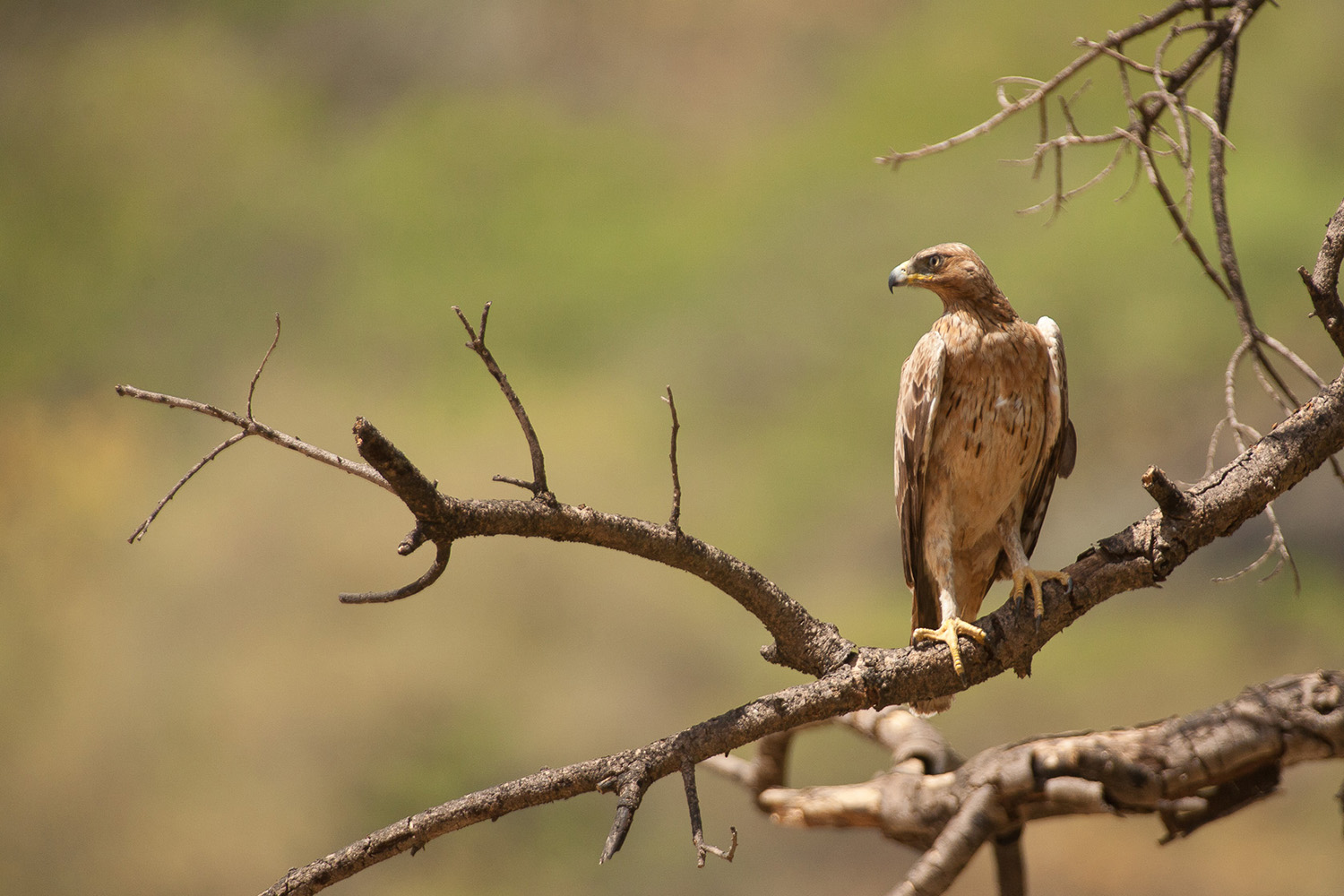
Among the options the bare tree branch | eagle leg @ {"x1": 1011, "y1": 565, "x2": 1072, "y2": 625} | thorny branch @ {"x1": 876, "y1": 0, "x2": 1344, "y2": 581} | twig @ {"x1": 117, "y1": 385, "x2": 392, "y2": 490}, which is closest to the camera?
twig @ {"x1": 117, "y1": 385, "x2": 392, "y2": 490}

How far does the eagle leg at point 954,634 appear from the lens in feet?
7.39

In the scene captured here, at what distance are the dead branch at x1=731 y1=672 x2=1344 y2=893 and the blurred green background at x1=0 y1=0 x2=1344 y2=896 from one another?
1.77 meters

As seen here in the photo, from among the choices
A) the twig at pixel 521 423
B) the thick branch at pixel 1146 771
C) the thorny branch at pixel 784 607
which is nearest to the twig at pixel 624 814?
the thorny branch at pixel 784 607

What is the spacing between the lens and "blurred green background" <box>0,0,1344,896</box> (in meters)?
4.37

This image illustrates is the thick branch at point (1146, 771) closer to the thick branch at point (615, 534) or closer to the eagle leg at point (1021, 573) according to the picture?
the eagle leg at point (1021, 573)

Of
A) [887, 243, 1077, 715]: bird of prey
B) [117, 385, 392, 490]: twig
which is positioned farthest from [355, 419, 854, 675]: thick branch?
[887, 243, 1077, 715]: bird of prey

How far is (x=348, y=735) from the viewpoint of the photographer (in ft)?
14.5

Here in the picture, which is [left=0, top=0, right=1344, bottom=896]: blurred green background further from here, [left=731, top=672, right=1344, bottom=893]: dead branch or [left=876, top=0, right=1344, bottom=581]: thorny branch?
[left=876, top=0, right=1344, bottom=581]: thorny branch

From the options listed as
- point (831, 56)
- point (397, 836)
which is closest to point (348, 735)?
point (397, 836)

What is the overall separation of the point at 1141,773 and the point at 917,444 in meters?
0.97

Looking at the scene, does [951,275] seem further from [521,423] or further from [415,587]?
[415,587]

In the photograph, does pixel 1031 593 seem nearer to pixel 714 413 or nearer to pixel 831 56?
pixel 714 413

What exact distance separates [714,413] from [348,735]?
2195 mm

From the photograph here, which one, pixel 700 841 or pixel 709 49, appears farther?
pixel 709 49
